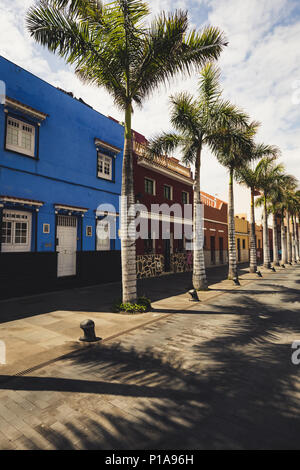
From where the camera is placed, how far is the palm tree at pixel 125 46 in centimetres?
740

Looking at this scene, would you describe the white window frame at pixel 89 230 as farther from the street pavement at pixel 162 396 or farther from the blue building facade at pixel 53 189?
the street pavement at pixel 162 396

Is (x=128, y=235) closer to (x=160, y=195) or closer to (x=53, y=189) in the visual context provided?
(x=53, y=189)

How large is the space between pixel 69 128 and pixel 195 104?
6294 millimetres

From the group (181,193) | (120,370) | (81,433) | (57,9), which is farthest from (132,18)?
(181,193)

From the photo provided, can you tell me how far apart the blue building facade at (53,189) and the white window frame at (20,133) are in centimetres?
4

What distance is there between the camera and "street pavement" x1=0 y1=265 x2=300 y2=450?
283 centimetres

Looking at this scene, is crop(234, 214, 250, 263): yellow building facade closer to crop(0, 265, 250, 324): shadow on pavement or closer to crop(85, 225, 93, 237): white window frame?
crop(0, 265, 250, 324): shadow on pavement

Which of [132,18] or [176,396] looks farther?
[132,18]

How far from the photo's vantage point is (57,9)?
7.29 metres

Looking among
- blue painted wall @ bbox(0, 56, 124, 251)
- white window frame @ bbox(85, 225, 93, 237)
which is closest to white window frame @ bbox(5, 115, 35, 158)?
blue painted wall @ bbox(0, 56, 124, 251)

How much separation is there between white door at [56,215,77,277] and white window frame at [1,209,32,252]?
1520mm

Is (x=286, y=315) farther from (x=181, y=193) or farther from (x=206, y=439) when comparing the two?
(x=181, y=193)
